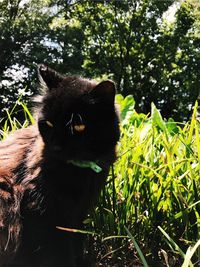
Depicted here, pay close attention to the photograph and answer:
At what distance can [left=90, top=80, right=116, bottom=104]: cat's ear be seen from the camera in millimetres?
1779

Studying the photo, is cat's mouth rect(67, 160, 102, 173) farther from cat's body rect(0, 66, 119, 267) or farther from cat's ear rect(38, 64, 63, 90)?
cat's ear rect(38, 64, 63, 90)

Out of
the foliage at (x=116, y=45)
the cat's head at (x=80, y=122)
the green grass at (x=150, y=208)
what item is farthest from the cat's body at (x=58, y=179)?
the foliage at (x=116, y=45)

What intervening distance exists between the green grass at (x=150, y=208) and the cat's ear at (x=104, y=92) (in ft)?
1.08

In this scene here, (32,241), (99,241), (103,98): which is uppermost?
(103,98)

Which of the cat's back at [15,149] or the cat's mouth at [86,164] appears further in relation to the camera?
the cat's back at [15,149]

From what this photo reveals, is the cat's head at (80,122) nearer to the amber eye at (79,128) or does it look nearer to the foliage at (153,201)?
the amber eye at (79,128)

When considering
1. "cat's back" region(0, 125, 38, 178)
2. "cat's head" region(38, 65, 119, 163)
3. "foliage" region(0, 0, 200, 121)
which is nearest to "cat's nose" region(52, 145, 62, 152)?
"cat's head" region(38, 65, 119, 163)

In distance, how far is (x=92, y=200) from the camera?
6.22 feet

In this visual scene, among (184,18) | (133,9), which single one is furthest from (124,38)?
(184,18)

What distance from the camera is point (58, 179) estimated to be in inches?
70.0

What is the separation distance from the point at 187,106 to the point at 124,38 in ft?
19.2

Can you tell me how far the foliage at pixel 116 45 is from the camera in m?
19.7

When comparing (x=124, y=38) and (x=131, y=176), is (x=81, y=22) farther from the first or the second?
(x=131, y=176)

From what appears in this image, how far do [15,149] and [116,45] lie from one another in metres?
22.8
